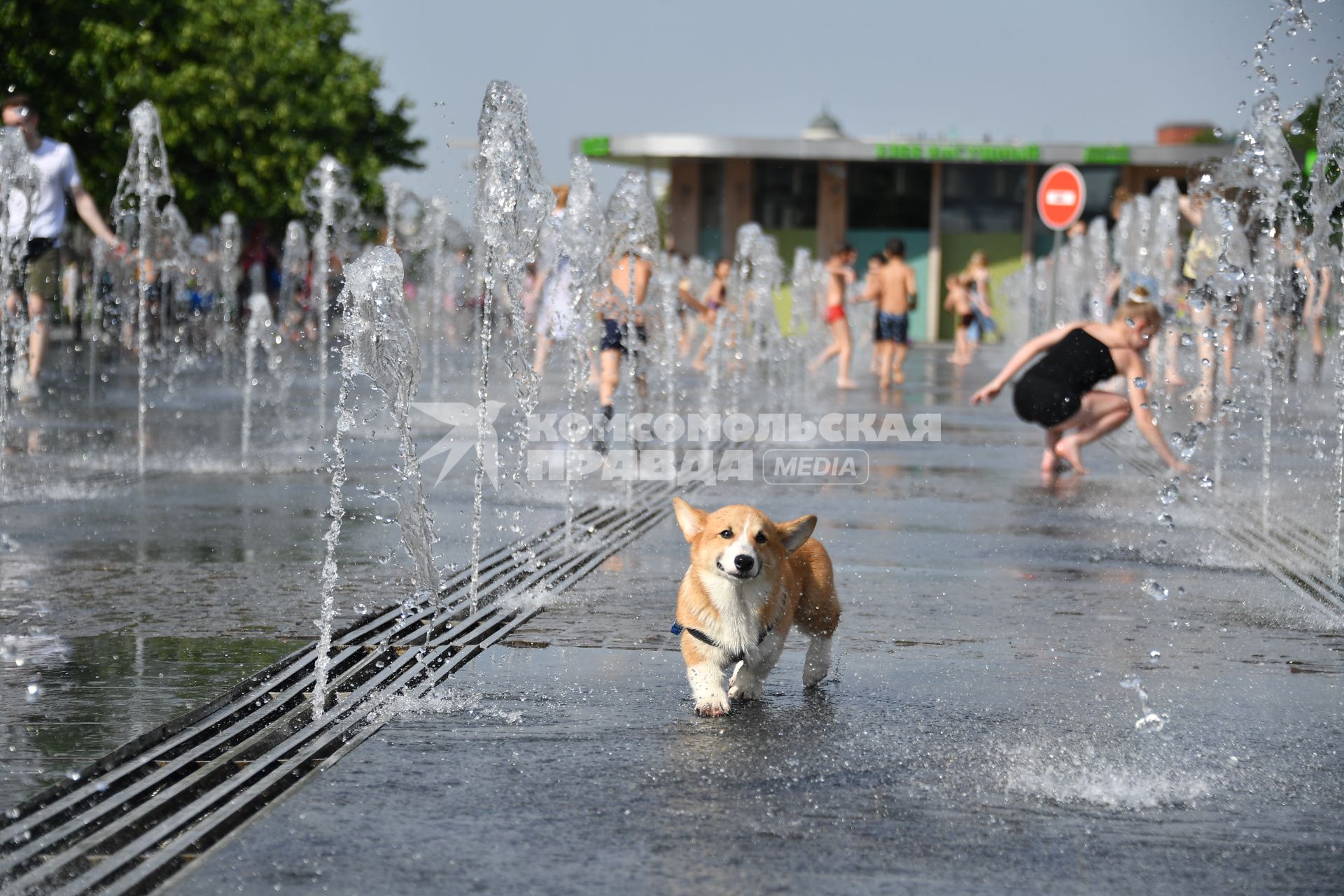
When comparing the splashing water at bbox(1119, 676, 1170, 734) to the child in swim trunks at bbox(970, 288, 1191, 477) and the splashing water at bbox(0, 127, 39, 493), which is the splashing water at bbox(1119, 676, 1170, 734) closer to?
the child in swim trunks at bbox(970, 288, 1191, 477)

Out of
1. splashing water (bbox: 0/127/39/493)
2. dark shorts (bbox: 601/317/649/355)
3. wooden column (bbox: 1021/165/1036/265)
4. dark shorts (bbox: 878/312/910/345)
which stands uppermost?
wooden column (bbox: 1021/165/1036/265)

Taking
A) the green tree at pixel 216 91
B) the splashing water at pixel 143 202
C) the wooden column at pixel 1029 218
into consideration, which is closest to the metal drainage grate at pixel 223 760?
the splashing water at pixel 143 202

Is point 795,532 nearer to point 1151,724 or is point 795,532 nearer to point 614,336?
point 1151,724

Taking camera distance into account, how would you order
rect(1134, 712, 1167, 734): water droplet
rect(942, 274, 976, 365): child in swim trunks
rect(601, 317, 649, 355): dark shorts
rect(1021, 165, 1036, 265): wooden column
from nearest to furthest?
1. rect(1134, 712, 1167, 734): water droplet
2. rect(601, 317, 649, 355): dark shorts
3. rect(942, 274, 976, 365): child in swim trunks
4. rect(1021, 165, 1036, 265): wooden column

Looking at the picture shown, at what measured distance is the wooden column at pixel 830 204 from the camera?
168ft

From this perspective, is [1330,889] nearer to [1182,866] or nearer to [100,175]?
[1182,866]

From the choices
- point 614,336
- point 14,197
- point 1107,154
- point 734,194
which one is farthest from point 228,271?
point 614,336

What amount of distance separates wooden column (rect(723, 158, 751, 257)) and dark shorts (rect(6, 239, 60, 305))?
126ft


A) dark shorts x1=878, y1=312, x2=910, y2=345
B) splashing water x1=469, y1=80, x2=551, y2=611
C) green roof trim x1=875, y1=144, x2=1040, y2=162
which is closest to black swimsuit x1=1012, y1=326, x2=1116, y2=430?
splashing water x1=469, y1=80, x2=551, y2=611

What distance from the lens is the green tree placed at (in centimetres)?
2952

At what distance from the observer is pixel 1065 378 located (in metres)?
11.9

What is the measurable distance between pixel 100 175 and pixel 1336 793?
1404 inches

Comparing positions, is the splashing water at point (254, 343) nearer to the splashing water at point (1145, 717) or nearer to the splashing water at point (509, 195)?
the splashing water at point (509, 195)

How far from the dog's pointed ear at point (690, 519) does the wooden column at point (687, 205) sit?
46.9 m
